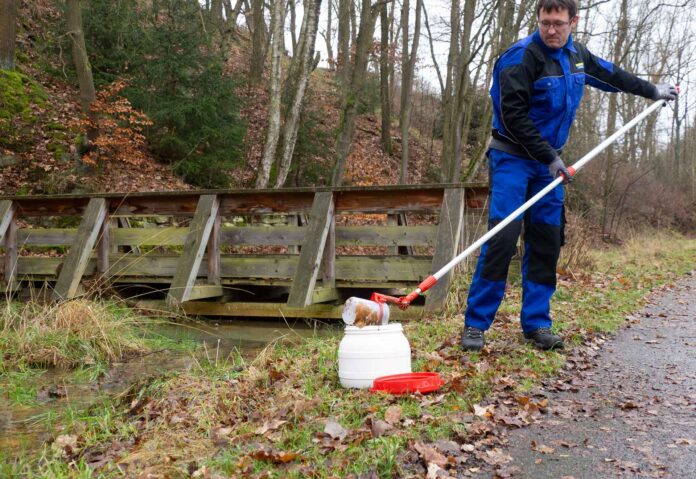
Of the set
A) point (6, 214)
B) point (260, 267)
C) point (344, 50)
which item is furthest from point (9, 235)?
point (344, 50)

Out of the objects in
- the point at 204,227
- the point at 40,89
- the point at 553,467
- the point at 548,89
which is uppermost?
the point at 40,89

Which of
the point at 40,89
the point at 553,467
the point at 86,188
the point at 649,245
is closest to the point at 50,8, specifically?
the point at 40,89

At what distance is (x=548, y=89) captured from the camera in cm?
427

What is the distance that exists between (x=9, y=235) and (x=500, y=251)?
7.45 m

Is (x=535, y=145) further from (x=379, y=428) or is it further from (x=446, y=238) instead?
(x=446, y=238)

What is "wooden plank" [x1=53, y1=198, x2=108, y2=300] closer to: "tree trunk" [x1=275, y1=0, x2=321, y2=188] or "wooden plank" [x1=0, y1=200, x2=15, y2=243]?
"wooden plank" [x1=0, y1=200, x2=15, y2=243]

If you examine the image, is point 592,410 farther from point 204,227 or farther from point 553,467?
point 204,227

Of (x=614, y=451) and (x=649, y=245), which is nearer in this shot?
(x=614, y=451)

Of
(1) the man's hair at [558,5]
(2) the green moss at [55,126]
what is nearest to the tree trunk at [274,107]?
(2) the green moss at [55,126]

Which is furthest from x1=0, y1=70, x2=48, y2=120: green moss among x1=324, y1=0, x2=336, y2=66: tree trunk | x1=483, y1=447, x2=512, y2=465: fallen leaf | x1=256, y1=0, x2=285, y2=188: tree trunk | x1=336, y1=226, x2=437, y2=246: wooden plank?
x1=324, y1=0, x2=336, y2=66: tree trunk

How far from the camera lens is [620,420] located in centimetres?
323

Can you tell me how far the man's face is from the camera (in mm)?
4145

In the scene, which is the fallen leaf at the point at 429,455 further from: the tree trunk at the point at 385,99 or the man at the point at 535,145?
the tree trunk at the point at 385,99

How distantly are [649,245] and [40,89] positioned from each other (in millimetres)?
14627
